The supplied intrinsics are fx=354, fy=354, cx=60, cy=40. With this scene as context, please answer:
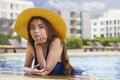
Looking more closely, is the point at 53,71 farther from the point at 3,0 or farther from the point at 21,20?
the point at 3,0

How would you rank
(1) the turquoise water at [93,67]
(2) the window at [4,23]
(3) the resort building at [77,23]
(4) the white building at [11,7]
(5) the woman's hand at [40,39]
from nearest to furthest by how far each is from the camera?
(5) the woman's hand at [40,39], (1) the turquoise water at [93,67], (2) the window at [4,23], (3) the resort building at [77,23], (4) the white building at [11,7]

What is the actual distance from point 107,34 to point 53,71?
332 feet

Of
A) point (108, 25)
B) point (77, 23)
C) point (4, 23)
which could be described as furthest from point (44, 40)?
point (108, 25)

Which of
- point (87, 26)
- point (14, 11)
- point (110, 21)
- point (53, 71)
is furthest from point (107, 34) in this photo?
point (53, 71)

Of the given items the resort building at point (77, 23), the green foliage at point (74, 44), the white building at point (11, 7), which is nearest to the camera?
the green foliage at point (74, 44)

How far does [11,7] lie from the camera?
76250 mm

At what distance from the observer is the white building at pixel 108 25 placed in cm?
10144

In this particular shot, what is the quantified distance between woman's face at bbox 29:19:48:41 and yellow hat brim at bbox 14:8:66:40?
9cm

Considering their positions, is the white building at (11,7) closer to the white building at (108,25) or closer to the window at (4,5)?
the window at (4,5)

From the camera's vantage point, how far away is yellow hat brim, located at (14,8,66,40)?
14.6 ft

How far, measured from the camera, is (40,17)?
177 inches

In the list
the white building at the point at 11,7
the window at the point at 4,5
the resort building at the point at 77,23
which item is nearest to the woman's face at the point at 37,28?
the resort building at the point at 77,23

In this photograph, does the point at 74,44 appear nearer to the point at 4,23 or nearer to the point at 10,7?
the point at 4,23

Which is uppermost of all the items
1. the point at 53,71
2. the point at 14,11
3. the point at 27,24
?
the point at 14,11
